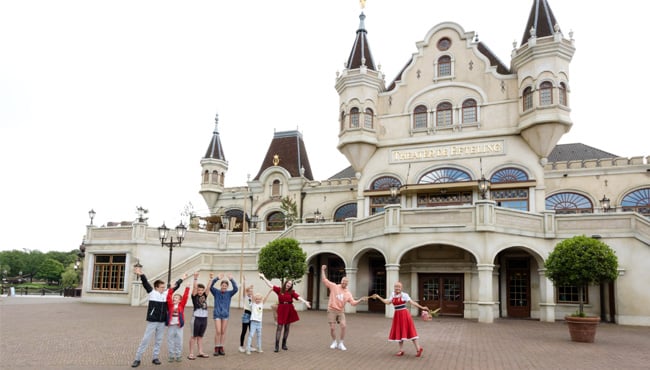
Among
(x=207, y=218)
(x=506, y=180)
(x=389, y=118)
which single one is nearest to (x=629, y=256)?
(x=506, y=180)

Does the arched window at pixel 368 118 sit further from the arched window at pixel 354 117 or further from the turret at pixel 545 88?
the turret at pixel 545 88

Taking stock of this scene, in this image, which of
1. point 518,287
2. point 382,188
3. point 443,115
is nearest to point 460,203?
point 382,188

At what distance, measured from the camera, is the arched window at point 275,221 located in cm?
3638

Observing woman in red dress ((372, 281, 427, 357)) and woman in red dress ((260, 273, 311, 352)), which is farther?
woman in red dress ((260, 273, 311, 352))

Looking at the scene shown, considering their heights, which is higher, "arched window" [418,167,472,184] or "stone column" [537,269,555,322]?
"arched window" [418,167,472,184]

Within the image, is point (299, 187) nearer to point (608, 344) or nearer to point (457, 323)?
point (457, 323)

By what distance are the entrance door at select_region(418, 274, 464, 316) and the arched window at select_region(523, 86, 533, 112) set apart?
31.9ft

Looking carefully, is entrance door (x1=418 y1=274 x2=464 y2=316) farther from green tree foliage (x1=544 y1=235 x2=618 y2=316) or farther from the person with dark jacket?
the person with dark jacket

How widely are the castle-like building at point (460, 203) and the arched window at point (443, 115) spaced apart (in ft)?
0.20

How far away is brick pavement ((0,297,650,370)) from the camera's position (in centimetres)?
1011

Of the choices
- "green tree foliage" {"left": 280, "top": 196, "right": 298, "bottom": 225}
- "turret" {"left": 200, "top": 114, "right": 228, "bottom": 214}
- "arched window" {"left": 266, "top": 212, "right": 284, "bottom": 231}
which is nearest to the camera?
"green tree foliage" {"left": 280, "top": 196, "right": 298, "bottom": 225}

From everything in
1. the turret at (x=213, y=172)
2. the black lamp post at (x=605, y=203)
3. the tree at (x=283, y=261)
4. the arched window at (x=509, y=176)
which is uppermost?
the turret at (x=213, y=172)

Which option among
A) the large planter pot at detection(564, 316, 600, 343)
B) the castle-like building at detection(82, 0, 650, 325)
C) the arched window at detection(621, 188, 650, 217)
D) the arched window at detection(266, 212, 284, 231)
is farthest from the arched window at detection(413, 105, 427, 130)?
the large planter pot at detection(564, 316, 600, 343)

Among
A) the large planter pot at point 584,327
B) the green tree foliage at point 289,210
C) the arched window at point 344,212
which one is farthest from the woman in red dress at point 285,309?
the arched window at point 344,212
